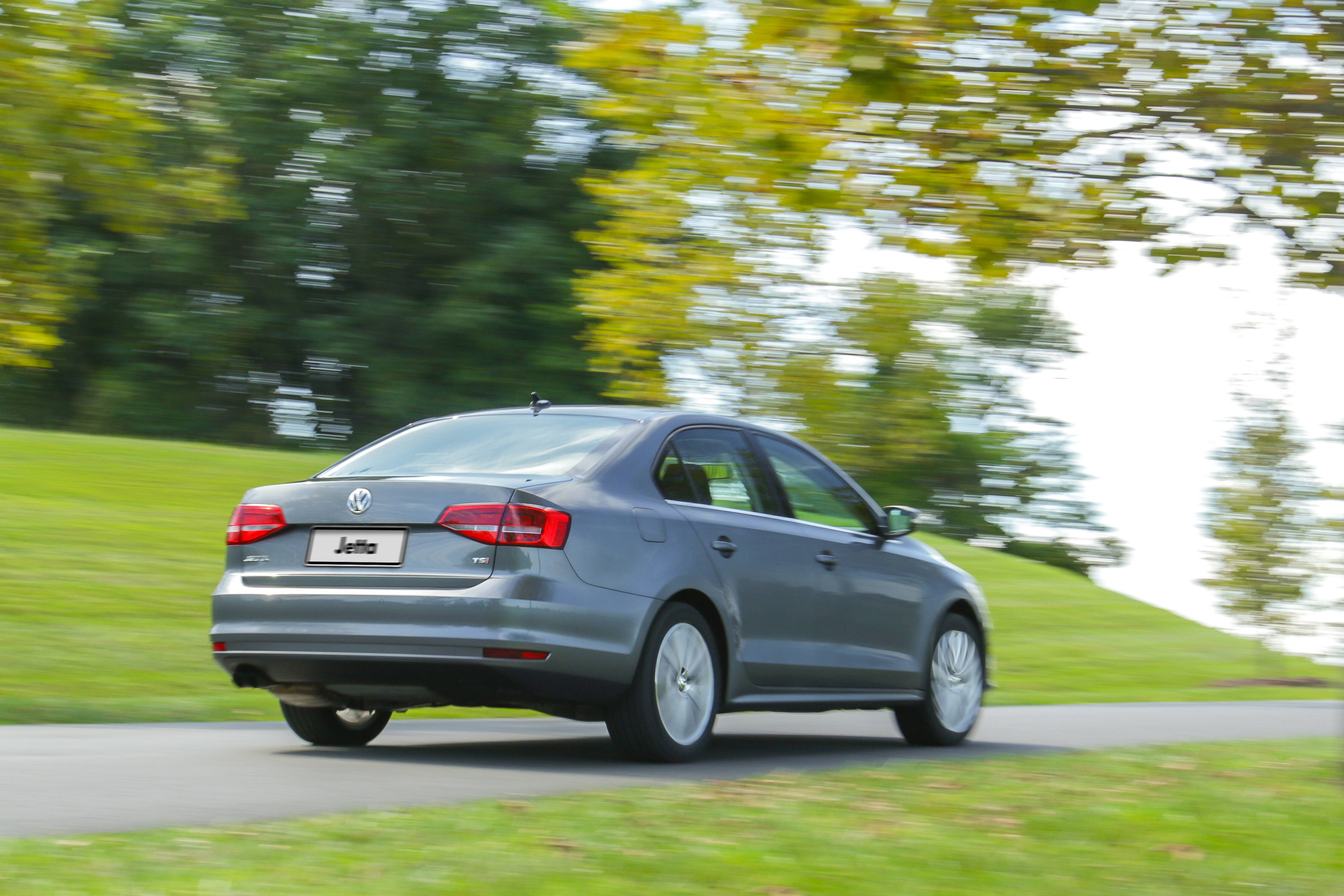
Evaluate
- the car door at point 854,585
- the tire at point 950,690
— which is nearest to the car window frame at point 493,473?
the car door at point 854,585

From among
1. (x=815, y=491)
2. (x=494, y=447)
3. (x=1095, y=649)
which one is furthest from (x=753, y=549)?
(x=1095, y=649)

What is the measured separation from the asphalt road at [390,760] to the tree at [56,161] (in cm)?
595

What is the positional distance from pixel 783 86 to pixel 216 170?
10.5 meters

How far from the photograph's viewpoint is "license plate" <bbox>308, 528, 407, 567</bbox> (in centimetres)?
681

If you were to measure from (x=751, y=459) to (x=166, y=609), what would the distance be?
8606mm

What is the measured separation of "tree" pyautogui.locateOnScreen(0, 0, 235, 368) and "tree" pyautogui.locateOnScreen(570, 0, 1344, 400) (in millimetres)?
6449

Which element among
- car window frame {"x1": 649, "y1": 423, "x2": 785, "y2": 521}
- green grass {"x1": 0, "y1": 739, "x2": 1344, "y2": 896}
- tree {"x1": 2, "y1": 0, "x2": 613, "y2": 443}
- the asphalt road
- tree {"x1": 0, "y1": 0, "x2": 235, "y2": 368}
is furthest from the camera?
tree {"x1": 2, "y1": 0, "x2": 613, "y2": 443}

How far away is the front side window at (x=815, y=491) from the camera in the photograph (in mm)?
8531

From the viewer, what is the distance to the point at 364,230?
126 feet

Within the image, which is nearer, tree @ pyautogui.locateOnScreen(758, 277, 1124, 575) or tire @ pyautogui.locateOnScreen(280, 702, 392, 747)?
tire @ pyautogui.locateOnScreen(280, 702, 392, 747)

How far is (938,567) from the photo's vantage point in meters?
9.52

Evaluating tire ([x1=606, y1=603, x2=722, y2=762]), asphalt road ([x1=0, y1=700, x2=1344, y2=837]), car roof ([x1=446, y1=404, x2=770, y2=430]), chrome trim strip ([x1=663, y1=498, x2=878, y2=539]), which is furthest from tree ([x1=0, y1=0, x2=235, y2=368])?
tire ([x1=606, y1=603, x2=722, y2=762])

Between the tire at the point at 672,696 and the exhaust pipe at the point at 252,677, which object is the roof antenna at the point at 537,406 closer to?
the tire at the point at 672,696

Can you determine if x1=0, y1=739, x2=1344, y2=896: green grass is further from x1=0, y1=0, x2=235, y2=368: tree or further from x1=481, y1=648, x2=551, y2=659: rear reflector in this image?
x1=0, y1=0, x2=235, y2=368: tree
